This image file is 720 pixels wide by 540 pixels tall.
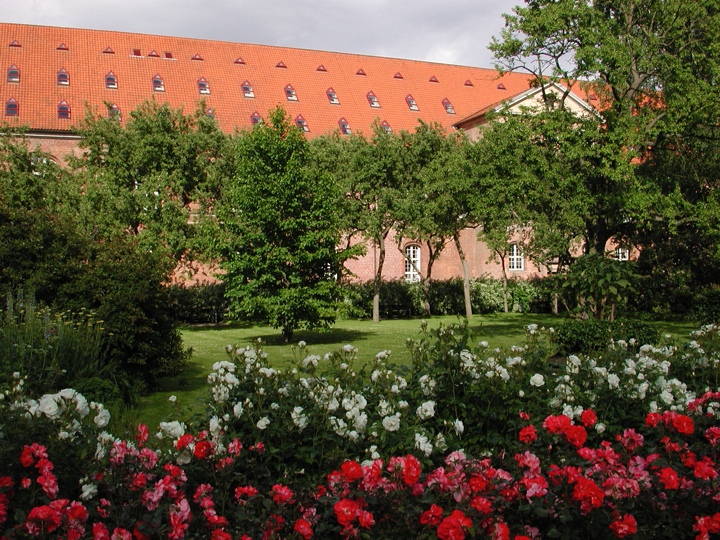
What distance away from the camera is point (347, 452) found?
403 cm

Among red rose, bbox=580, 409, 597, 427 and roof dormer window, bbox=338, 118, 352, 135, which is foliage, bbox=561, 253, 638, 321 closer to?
red rose, bbox=580, 409, 597, 427

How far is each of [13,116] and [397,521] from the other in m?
37.2

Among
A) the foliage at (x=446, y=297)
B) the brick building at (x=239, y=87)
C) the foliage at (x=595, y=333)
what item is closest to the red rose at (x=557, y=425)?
the foliage at (x=595, y=333)

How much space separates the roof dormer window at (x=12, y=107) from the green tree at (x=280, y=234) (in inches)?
855

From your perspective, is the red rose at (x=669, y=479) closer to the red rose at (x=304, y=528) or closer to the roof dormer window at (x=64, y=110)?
the red rose at (x=304, y=528)

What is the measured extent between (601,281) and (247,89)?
32066 mm

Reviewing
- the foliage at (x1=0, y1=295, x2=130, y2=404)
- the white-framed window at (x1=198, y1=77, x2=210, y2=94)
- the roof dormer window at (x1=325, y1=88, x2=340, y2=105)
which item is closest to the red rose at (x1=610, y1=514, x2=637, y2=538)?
the foliage at (x1=0, y1=295, x2=130, y2=404)

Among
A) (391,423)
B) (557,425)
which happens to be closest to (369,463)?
(391,423)

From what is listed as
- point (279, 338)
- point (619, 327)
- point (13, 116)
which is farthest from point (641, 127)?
point (13, 116)

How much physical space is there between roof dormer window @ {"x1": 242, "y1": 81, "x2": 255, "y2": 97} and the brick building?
3.6 inches

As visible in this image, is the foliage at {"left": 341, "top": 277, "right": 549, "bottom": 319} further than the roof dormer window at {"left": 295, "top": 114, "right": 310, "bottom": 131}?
No

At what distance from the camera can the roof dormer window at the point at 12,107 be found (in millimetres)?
35000

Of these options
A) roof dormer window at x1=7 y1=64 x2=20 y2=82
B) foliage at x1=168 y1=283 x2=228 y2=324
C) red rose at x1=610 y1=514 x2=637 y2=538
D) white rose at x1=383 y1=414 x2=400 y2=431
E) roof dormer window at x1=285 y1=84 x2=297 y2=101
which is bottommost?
red rose at x1=610 y1=514 x2=637 y2=538

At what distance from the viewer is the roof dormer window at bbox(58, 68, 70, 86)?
37.2m
